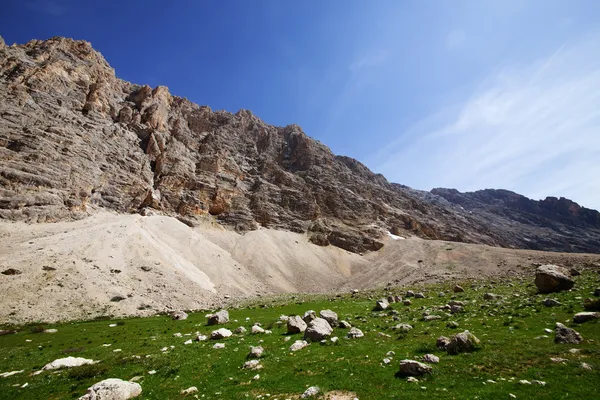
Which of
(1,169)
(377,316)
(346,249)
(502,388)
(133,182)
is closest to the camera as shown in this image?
(502,388)

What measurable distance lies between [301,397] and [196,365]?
8.46 m

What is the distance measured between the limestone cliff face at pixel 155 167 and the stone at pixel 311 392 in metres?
96.3

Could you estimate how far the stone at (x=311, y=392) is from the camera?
39.1 feet

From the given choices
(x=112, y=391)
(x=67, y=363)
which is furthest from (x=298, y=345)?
(x=67, y=363)

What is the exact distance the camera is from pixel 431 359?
1373 centimetres

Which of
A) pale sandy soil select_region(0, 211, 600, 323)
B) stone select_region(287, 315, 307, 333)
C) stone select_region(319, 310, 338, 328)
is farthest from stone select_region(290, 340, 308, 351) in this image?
pale sandy soil select_region(0, 211, 600, 323)

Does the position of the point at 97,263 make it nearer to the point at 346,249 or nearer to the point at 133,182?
the point at 133,182

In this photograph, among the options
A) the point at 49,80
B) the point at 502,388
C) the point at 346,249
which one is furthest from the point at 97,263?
the point at 49,80

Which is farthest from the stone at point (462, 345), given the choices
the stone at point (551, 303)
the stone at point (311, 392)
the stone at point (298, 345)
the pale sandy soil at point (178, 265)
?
the pale sandy soil at point (178, 265)

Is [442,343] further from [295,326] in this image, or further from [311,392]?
[295,326]

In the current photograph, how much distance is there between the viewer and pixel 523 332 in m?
17.0

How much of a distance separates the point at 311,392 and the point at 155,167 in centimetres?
14349

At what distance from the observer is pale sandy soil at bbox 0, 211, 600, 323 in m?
48.8

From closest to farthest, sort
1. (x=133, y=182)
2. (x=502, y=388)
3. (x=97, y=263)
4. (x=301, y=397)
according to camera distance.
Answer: (x=502, y=388), (x=301, y=397), (x=97, y=263), (x=133, y=182)
